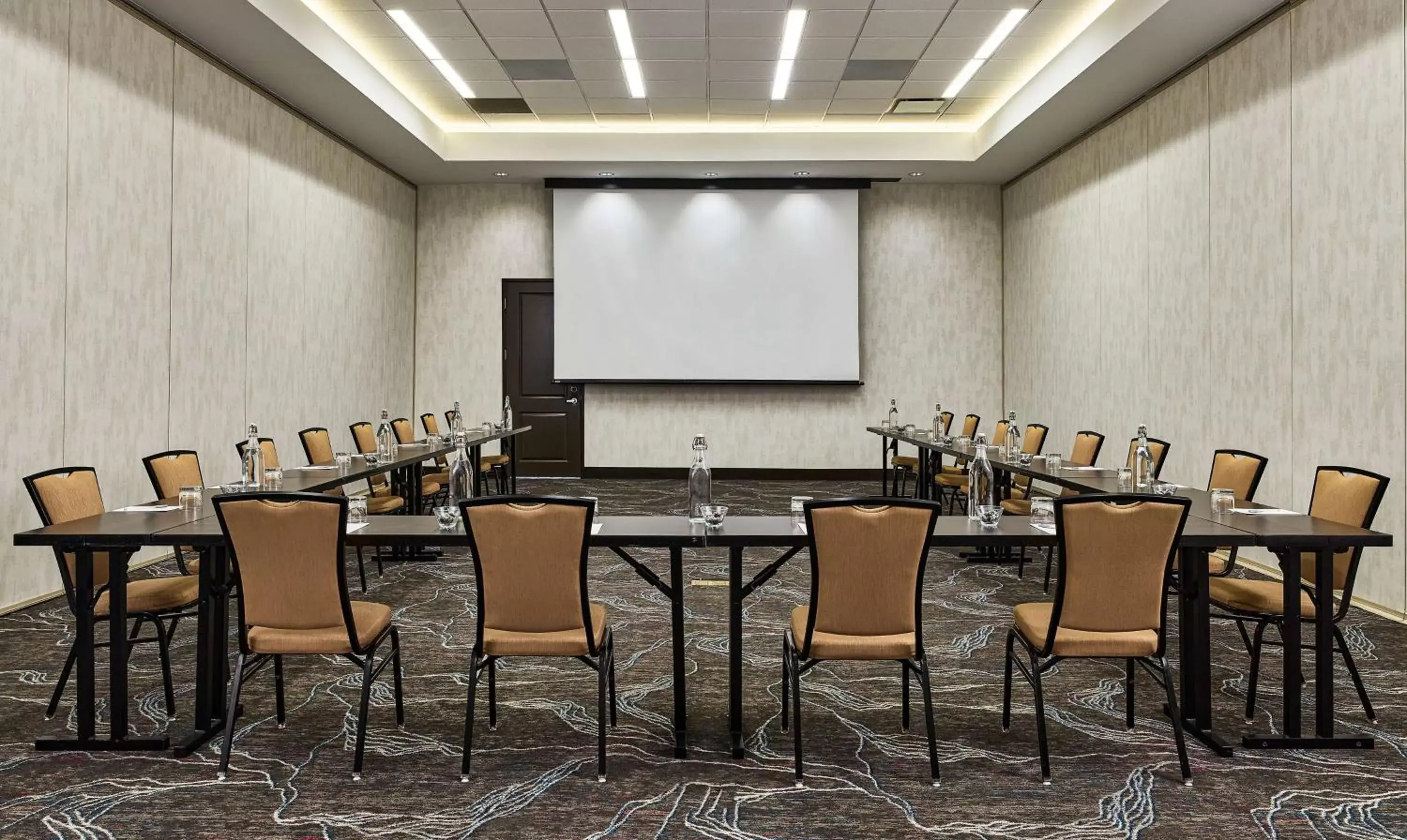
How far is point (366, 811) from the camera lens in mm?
2684

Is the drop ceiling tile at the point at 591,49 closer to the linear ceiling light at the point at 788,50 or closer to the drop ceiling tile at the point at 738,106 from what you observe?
the linear ceiling light at the point at 788,50

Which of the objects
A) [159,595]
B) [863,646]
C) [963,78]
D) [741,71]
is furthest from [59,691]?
[963,78]

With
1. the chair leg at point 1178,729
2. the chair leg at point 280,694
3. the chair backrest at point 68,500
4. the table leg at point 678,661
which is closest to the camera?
the chair leg at point 1178,729

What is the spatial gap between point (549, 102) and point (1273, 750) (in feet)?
28.2

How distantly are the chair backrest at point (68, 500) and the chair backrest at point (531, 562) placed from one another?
5.13 feet

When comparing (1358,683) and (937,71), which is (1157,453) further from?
(937,71)

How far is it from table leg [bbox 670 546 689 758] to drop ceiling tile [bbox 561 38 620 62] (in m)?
5.80

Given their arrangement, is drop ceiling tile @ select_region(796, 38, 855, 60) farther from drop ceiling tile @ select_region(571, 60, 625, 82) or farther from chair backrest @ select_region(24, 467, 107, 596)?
chair backrest @ select_region(24, 467, 107, 596)

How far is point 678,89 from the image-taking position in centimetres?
909

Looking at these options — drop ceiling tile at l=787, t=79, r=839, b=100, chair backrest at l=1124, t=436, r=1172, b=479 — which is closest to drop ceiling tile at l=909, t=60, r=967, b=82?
drop ceiling tile at l=787, t=79, r=839, b=100

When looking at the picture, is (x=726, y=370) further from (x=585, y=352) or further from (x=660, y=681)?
(x=660, y=681)

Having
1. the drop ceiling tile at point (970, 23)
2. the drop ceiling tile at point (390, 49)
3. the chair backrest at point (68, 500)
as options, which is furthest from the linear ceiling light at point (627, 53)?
the chair backrest at point (68, 500)

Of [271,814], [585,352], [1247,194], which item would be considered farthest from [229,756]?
[585,352]

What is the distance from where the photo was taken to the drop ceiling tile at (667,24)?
710cm
